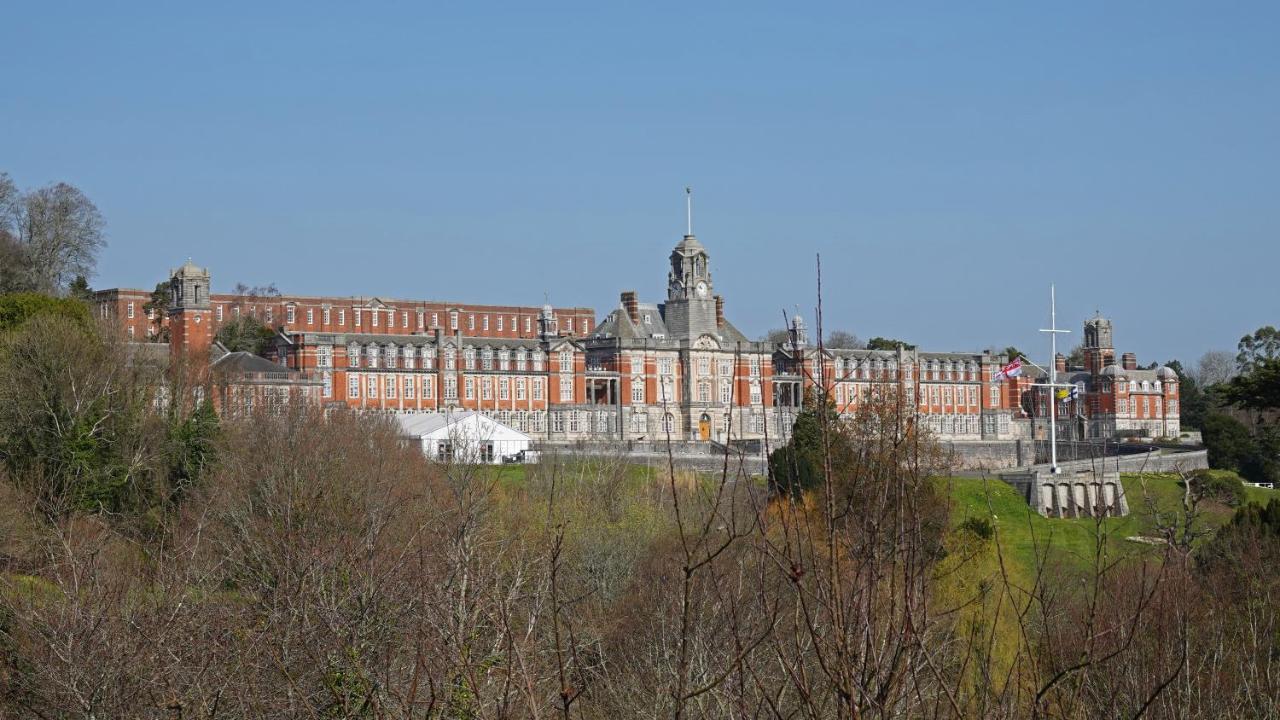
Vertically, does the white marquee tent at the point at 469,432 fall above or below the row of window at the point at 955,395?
below

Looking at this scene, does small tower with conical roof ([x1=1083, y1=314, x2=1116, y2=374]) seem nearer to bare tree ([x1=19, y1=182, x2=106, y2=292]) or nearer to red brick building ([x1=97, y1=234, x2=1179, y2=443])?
red brick building ([x1=97, y1=234, x2=1179, y2=443])

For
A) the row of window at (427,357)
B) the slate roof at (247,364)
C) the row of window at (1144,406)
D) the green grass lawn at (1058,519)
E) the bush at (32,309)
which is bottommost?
the green grass lawn at (1058,519)

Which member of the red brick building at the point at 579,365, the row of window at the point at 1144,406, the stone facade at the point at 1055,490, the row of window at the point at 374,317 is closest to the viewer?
the stone facade at the point at 1055,490

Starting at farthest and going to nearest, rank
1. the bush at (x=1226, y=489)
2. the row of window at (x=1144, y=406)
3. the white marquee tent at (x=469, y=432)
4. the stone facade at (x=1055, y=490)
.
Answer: the row of window at (x=1144, y=406) < the stone facade at (x=1055, y=490) < the white marquee tent at (x=469, y=432) < the bush at (x=1226, y=489)

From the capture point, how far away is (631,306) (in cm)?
9050

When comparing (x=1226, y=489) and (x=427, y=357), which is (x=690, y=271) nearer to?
(x=427, y=357)

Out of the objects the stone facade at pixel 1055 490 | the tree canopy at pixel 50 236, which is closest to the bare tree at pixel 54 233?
the tree canopy at pixel 50 236

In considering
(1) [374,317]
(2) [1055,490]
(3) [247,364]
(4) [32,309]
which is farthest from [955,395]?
(4) [32,309]

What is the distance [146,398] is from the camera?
50719 mm

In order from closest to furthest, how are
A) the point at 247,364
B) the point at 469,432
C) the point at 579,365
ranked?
the point at 469,432 < the point at 247,364 < the point at 579,365

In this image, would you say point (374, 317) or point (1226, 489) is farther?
point (374, 317)

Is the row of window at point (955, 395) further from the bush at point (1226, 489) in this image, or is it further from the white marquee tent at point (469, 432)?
the white marquee tent at point (469, 432)

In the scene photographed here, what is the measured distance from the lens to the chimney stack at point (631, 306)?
90250 mm

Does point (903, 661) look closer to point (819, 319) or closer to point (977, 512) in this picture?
point (819, 319)
